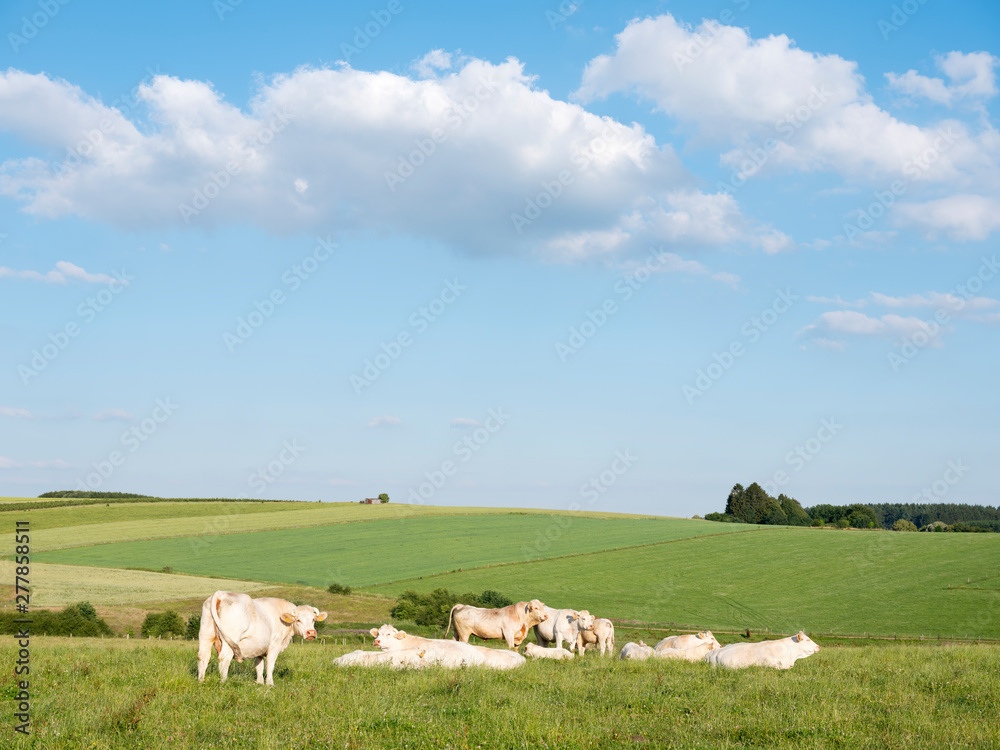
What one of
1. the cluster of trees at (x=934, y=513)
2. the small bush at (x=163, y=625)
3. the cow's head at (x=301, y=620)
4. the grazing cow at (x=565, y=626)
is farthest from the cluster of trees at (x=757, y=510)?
the cow's head at (x=301, y=620)

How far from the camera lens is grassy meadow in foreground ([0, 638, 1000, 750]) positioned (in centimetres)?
990

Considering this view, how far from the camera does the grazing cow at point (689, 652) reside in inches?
794

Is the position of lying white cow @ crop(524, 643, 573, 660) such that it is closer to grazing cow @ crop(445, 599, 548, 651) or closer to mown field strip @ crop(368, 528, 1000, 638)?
grazing cow @ crop(445, 599, 548, 651)

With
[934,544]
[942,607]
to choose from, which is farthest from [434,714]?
[934,544]

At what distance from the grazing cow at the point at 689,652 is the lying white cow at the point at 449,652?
4.69m

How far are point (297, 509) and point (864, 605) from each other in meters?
87.6

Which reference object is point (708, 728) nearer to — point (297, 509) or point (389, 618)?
point (389, 618)

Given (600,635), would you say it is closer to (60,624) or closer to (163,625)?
(163,625)

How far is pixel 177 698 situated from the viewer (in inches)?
462

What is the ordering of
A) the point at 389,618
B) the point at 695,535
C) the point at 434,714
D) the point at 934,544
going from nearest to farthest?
the point at 434,714 < the point at 389,618 < the point at 934,544 < the point at 695,535

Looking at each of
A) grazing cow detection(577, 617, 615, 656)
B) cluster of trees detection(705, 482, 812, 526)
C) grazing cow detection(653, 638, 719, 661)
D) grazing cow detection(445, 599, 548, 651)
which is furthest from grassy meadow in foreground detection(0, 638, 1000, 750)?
cluster of trees detection(705, 482, 812, 526)

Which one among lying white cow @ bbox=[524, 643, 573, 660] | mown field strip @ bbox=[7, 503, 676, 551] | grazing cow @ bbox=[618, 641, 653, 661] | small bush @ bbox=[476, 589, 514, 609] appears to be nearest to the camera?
lying white cow @ bbox=[524, 643, 573, 660]

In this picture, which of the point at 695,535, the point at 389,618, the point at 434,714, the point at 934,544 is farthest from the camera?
the point at 695,535

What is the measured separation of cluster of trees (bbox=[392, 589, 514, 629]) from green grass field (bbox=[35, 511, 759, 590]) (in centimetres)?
1262
